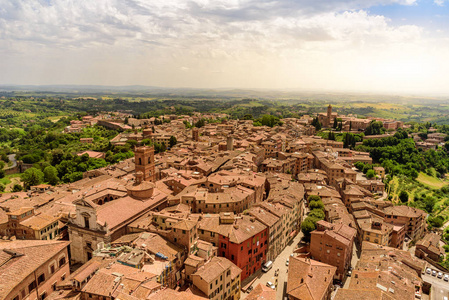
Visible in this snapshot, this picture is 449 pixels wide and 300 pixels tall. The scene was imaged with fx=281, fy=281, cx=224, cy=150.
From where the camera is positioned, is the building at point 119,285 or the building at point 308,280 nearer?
the building at point 119,285

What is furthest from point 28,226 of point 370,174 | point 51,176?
point 370,174

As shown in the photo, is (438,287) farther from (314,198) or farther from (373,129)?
(373,129)

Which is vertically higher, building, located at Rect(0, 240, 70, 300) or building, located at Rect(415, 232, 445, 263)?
building, located at Rect(0, 240, 70, 300)

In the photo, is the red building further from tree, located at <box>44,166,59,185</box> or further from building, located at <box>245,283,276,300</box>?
tree, located at <box>44,166,59,185</box>

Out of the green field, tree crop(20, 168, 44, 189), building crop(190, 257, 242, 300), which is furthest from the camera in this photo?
the green field

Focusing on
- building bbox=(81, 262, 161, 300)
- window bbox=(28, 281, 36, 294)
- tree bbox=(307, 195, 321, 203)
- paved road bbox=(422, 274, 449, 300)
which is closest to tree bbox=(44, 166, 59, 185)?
window bbox=(28, 281, 36, 294)

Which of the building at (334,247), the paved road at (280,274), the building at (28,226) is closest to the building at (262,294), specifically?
the paved road at (280,274)

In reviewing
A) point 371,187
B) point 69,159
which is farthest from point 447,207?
point 69,159

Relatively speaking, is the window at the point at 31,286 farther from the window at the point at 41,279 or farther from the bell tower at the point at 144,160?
the bell tower at the point at 144,160
